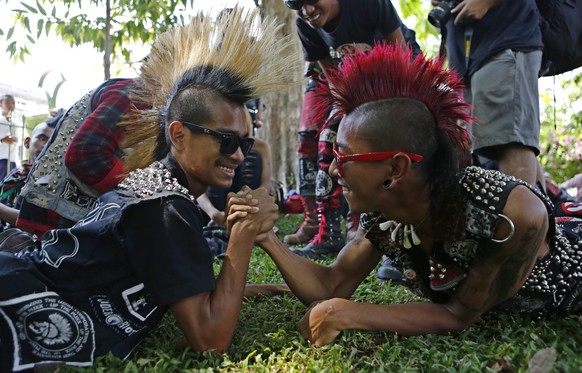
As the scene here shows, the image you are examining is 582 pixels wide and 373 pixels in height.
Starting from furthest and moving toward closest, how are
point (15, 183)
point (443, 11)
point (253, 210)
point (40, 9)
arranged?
point (40, 9) → point (15, 183) → point (443, 11) → point (253, 210)

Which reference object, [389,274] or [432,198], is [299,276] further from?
[389,274]

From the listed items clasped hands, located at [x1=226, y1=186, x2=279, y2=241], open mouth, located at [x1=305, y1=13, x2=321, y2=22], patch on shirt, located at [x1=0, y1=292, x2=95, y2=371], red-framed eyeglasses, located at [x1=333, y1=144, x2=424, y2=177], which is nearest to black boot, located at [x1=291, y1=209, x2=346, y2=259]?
open mouth, located at [x1=305, y1=13, x2=321, y2=22]

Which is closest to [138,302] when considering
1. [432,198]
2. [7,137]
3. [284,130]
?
[432,198]

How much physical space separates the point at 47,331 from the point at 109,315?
251 mm

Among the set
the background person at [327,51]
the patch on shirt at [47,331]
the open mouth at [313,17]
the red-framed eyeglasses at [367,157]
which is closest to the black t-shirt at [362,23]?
the background person at [327,51]

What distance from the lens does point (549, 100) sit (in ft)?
50.6

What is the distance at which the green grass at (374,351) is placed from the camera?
2412mm

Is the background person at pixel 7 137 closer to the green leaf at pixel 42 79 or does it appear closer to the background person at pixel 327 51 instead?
the green leaf at pixel 42 79

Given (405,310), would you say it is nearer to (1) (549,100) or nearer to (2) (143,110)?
(2) (143,110)

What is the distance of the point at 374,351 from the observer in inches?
103

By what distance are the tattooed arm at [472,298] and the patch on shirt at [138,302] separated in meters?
0.69

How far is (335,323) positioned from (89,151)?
1.98 metres

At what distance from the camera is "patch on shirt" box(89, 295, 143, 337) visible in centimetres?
260

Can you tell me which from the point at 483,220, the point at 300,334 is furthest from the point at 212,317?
the point at 483,220
